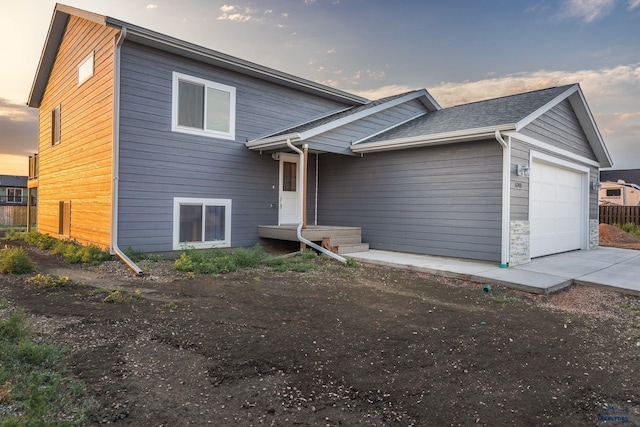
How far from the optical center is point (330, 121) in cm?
970

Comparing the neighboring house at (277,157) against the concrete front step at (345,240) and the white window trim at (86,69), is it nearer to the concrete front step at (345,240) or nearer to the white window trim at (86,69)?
the white window trim at (86,69)

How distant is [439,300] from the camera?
5559 millimetres

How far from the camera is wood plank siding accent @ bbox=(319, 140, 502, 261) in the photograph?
27.0ft

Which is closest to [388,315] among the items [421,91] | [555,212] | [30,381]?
[30,381]

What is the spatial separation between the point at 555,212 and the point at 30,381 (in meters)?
11.2

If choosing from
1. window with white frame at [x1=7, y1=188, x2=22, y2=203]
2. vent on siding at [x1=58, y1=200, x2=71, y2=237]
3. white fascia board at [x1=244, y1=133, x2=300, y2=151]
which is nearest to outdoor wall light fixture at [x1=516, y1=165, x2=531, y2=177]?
white fascia board at [x1=244, y1=133, x2=300, y2=151]

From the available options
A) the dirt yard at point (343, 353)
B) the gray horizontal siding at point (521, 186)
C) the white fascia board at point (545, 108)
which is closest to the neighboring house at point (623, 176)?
the white fascia board at point (545, 108)

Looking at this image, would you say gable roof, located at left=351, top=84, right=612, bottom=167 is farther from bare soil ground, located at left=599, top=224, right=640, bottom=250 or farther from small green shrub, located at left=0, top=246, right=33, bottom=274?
small green shrub, located at left=0, top=246, right=33, bottom=274

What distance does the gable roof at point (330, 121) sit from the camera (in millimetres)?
8984

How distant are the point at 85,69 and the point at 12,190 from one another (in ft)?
122

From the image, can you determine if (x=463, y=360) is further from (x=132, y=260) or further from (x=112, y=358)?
(x=132, y=260)

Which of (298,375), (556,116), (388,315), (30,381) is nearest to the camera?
(30,381)

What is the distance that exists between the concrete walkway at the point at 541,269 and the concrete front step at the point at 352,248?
0.79 ft

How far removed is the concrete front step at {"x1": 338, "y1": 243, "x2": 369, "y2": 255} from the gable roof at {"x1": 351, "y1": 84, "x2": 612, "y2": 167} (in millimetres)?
2477
